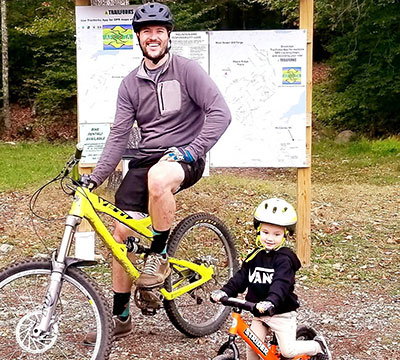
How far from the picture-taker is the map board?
591 centimetres

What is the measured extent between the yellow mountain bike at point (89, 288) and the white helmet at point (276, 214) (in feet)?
2.93

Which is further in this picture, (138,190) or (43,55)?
(43,55)

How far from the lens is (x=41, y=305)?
11.4 ft

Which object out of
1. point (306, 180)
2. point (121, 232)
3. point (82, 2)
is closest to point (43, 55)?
point (82, 2)

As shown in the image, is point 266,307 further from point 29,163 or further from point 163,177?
point 29,163

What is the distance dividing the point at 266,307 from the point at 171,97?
59.4 inches

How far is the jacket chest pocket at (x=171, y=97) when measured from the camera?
4191 millimetres

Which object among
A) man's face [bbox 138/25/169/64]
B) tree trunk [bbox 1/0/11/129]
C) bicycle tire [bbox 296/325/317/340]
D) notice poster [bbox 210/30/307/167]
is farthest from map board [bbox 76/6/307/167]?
tree trunk [bbox 1/0/11/129]

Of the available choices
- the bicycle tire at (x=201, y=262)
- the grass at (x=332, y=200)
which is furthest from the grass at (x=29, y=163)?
the bicycle tire at (x=201, y=262)

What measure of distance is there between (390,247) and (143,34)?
417 cm

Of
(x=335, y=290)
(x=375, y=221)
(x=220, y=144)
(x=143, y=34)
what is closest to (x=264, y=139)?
(x=220, y=144)

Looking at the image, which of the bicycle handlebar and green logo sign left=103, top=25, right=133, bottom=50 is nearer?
the bicycle handlebar

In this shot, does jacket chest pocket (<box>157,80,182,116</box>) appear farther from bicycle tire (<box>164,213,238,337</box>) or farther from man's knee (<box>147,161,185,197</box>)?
bicycle tire (<box>164,213,238,337</box>)

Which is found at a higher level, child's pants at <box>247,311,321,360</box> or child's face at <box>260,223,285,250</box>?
child's face at <box>260,223,285,250</box>
